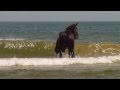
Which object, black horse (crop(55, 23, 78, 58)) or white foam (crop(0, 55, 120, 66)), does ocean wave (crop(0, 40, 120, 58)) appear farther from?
white foam (crop(0, 55, 120, 66))

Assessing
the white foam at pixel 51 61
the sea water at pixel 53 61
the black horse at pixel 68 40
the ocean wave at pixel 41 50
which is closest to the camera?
the sea water at pixel 53 61

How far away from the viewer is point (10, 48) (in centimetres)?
1917

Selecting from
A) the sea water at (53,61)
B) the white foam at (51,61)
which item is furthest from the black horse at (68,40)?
the white foam at (51,61)

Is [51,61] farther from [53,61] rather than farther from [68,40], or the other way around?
[68,40]

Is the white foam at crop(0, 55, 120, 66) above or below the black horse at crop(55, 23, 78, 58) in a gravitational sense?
below

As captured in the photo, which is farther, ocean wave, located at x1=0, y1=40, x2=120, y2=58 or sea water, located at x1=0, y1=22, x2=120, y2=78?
ocean wave, located at x1=0, y1=40, x2=120, y2=58

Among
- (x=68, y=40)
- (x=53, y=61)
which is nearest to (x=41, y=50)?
(x=68, y=40)

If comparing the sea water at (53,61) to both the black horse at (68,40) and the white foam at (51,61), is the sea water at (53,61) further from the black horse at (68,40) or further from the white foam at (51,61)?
the black horse at (68,40)

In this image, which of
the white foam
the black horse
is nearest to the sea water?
the white foam

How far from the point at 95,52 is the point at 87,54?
1.90 ft

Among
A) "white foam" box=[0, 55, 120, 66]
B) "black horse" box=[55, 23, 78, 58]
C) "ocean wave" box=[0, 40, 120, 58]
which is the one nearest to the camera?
"white foam" box=[0, 55, 120, 66]
